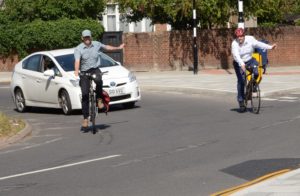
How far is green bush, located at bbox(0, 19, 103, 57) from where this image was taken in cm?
3522

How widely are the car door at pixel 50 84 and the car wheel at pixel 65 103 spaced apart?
203 mm

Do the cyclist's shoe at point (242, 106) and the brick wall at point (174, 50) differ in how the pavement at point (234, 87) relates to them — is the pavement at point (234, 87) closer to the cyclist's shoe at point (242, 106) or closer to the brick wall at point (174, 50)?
the brick wall at point (174, 50)

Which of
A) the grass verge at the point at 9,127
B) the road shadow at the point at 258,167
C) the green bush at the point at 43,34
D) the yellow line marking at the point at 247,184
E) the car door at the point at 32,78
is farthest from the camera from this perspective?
the green bush at the point at 43,34

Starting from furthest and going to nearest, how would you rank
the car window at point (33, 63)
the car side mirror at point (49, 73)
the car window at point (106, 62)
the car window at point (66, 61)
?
1. the car window at point (33, 63)
2. the car window at point (106, 62)
3. the car window at point (66, 61)
4. the car side mirror at point (49, 73)

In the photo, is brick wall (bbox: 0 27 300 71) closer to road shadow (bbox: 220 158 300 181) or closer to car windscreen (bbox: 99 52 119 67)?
car windscreen (bbox: 99 52 119 67)

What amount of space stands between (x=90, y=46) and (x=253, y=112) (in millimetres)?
4196

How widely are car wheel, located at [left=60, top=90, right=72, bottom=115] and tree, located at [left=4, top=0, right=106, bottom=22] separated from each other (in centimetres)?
1802

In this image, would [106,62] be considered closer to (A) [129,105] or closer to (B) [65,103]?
(A) [129,105]

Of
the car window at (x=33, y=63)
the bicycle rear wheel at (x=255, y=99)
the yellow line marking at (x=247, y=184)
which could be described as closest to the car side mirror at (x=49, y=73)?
the car window at (x=33, y=63)

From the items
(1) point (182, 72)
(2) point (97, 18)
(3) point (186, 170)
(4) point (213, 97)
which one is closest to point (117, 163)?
(3) point (186, 170)

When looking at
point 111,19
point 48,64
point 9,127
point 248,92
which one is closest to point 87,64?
point 9,127

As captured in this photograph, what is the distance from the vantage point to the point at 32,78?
19.5 metres

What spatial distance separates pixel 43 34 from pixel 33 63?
15.8m

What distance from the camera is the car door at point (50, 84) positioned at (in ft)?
61.1
